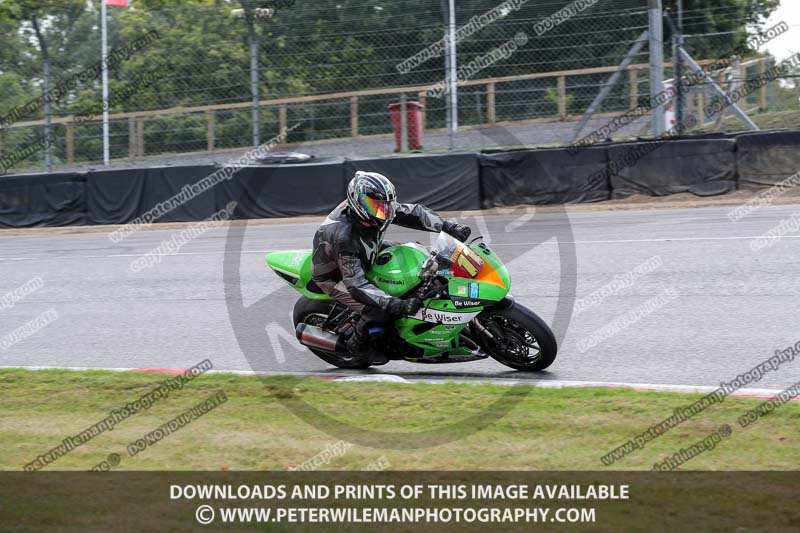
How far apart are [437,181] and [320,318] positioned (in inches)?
447

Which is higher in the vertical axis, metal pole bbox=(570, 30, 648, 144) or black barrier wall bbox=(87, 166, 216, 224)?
metal pole bbox=(570, 30, 648, 144)

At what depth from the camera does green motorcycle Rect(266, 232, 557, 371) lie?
690 centimetres

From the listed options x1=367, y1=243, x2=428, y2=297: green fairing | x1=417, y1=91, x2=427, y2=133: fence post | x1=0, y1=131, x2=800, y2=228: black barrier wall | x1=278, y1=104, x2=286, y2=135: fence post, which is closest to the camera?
x1=367, y1=243, x2=428, y2=297: green fairing

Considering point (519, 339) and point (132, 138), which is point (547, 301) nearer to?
point (519, 339)

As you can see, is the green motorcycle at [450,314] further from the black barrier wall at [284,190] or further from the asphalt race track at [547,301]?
the black barrier wall at [284,190]

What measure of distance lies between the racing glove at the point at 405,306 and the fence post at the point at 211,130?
1542cm

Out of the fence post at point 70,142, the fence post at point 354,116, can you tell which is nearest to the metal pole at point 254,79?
the fence post at point 354,116

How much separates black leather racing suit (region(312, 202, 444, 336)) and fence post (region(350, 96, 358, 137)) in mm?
13432

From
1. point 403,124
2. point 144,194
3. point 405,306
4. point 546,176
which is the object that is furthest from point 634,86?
point 405,306

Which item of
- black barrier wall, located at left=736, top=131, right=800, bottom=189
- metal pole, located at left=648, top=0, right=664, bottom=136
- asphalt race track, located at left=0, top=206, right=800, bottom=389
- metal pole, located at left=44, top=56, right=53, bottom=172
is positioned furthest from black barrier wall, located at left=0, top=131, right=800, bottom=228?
asphalt race track, located at left=0, top=206, right=800, bottom=389

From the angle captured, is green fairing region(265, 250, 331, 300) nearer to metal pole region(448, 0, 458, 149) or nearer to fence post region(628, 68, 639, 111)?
metal pole region(448, 0, 458, 149)
